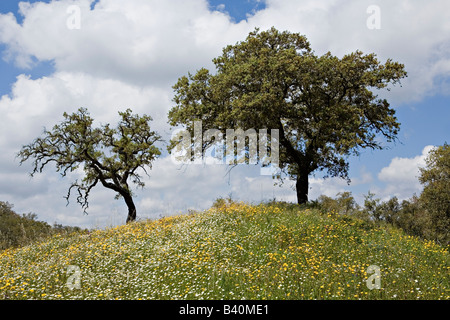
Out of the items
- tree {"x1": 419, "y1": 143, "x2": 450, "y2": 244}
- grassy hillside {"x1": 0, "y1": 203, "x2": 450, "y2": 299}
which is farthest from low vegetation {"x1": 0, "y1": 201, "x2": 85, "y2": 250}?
tree {"x1": 419, "y1": 143, "x2": 450, "y2": 244}

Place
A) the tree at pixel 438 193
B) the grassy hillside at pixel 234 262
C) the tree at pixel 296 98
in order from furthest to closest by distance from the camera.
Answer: the tree at pixel 438 193, the tree at pixel 296 98, the grassy hillside at pixel 234 262

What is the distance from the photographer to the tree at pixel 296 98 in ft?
67.3

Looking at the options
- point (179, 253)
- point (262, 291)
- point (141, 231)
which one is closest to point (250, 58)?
point (141, 231)

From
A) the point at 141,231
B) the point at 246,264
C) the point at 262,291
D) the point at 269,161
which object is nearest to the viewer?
the point at 262,291

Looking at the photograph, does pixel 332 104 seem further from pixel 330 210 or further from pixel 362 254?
pixel 362 254

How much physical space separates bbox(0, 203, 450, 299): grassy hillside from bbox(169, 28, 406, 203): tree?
18.9ft

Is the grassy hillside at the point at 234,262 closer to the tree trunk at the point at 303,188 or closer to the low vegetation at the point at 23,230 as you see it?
the low vegetation at the point at 23,230

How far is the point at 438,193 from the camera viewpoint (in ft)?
94.4

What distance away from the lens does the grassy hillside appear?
9.94m

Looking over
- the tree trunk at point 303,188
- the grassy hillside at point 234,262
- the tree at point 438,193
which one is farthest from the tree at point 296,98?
the tree at point 438,193

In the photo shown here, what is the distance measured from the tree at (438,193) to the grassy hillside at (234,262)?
13.8m

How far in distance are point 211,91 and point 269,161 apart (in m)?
6.05

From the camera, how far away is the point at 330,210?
816 inches

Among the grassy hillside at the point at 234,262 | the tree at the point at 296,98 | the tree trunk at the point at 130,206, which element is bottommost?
the grassy hillside at the point at 234,262
